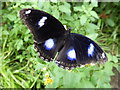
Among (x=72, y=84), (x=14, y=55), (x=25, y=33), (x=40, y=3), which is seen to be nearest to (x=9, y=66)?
(x=14, y=55)

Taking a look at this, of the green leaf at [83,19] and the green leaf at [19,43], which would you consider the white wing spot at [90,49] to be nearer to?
the green leaf at [83,19]

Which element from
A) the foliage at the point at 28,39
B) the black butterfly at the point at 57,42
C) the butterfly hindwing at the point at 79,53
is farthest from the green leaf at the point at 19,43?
the butterfly hindwing at the point at 79,53

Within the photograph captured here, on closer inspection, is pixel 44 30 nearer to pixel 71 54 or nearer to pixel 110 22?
pixel 71 54

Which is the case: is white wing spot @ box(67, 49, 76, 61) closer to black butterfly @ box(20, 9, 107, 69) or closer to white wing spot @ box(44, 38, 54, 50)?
black butterfly @ box(20, 9, 107, 69)

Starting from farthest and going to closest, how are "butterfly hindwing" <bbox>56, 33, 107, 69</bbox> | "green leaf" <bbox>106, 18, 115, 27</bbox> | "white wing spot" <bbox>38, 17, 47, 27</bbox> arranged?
"green leaf" <bbox>106, 18, 115, 27</bbox>, "white wing spot" <bbox>38, 17, 47, 27</bbox>, "butterfly hindwing" <bbox>56, 33, 107, 69</bbox>

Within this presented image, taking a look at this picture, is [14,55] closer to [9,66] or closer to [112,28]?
[9,66]

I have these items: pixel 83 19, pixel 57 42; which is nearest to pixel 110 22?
pixel 83 19

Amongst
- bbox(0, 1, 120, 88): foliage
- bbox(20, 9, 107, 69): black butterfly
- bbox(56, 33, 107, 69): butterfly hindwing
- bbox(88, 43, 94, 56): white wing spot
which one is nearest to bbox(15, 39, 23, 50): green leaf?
bbox(0, 1, 120, 88): foliage

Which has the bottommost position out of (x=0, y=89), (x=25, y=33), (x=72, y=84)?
(x=0, y=89)
